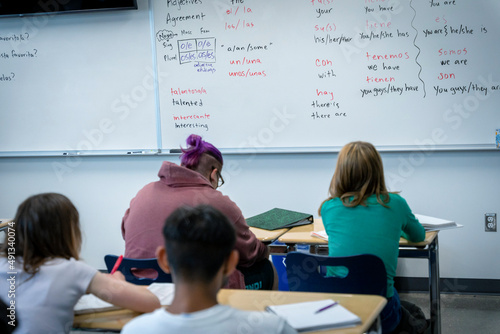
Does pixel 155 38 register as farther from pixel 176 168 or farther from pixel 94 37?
pixel 176 168

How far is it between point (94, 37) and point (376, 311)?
10.8ft

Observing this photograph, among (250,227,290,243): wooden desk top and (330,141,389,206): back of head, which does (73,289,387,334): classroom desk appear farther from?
(250,227,290,243): wooden desk top

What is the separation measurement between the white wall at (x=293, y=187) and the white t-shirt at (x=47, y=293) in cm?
246

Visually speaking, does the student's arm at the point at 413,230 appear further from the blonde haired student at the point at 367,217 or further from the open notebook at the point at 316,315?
the open notebook at the point at 316,315

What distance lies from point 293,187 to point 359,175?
169 cm

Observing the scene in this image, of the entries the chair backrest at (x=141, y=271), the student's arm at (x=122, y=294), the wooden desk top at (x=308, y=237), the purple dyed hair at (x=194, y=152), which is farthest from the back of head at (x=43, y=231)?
the wooden desk top at (x=308, y=237)

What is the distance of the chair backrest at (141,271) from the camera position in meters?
2.03

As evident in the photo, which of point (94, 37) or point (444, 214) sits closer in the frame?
point (444, 214)

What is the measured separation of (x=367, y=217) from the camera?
2205 mm

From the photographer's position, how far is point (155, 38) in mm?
3967

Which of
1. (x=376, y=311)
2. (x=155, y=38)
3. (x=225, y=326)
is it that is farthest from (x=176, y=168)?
(x=155, y=38)

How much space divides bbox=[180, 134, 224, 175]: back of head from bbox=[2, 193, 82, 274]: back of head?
1.03 meters

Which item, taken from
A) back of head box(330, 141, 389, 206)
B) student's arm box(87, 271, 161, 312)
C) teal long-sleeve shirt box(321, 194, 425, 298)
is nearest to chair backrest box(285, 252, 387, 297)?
teal long-sleeve shirt box(321, 194, 425, 298)

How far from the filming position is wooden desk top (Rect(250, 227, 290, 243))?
8.79 ft
